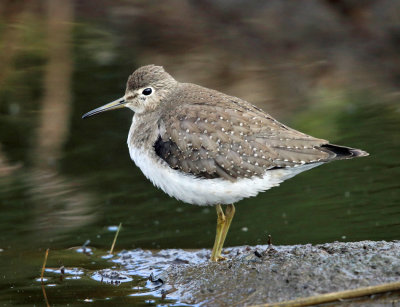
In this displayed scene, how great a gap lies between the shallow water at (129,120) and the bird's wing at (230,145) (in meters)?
1.27

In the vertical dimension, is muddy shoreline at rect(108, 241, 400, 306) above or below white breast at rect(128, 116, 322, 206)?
below

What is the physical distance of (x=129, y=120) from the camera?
1186 cm

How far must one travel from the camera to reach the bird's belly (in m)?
7.36

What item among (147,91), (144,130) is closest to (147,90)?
(147,91)

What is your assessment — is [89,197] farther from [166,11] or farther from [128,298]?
[166,11]

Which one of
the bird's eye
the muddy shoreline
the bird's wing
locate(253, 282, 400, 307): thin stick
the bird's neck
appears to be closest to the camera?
locate(253, 282, 400, 307): thin stick

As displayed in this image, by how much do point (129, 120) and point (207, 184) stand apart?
471 centimetres

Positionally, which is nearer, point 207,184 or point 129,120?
point 207,184

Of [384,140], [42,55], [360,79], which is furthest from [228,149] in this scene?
[42,55]

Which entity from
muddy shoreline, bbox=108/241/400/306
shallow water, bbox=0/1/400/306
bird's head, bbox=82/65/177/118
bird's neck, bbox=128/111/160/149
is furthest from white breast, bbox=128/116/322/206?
shallow water, bbox=0/1/400/306

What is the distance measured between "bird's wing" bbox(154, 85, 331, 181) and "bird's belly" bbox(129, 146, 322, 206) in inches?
2.4

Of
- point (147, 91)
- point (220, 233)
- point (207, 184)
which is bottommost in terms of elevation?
point (220, 233)

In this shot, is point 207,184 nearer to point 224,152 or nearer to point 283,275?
point 224,152

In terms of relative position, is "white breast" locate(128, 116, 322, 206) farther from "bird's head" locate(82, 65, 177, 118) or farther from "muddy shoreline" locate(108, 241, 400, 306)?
"bird's head" locate(82, 65, 177, 118)
